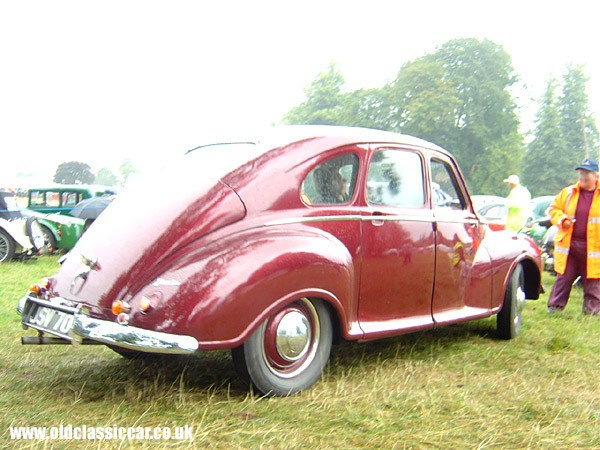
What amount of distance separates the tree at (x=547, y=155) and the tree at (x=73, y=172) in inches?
1472

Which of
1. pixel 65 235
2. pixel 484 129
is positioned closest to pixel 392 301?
pixel 65 235

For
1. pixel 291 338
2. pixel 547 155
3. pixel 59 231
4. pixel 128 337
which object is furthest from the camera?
pixel 547 155

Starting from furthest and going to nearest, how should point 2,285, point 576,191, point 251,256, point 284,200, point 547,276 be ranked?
point 547,276, point 2,285, point 576,191, point 284,200, point 251,256

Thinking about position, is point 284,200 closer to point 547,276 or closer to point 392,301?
point 392,301

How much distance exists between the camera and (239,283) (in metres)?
3.18

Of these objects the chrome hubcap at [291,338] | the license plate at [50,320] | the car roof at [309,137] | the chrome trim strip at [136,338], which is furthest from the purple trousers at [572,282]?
the license plate at [50,320]

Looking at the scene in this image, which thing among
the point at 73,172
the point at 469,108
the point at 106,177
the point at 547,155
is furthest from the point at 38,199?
the point at 106,177

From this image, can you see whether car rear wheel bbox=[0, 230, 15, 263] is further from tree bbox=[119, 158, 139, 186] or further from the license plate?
tree bbox=[119, 158, 139, 186]

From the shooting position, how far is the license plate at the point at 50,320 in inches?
128

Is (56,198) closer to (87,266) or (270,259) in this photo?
(87,266)

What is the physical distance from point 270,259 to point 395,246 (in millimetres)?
1194

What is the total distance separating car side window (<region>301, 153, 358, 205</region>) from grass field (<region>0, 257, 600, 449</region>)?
48.3 inches

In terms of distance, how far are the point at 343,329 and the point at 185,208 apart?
127cm

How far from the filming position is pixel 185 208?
345 centimetres
